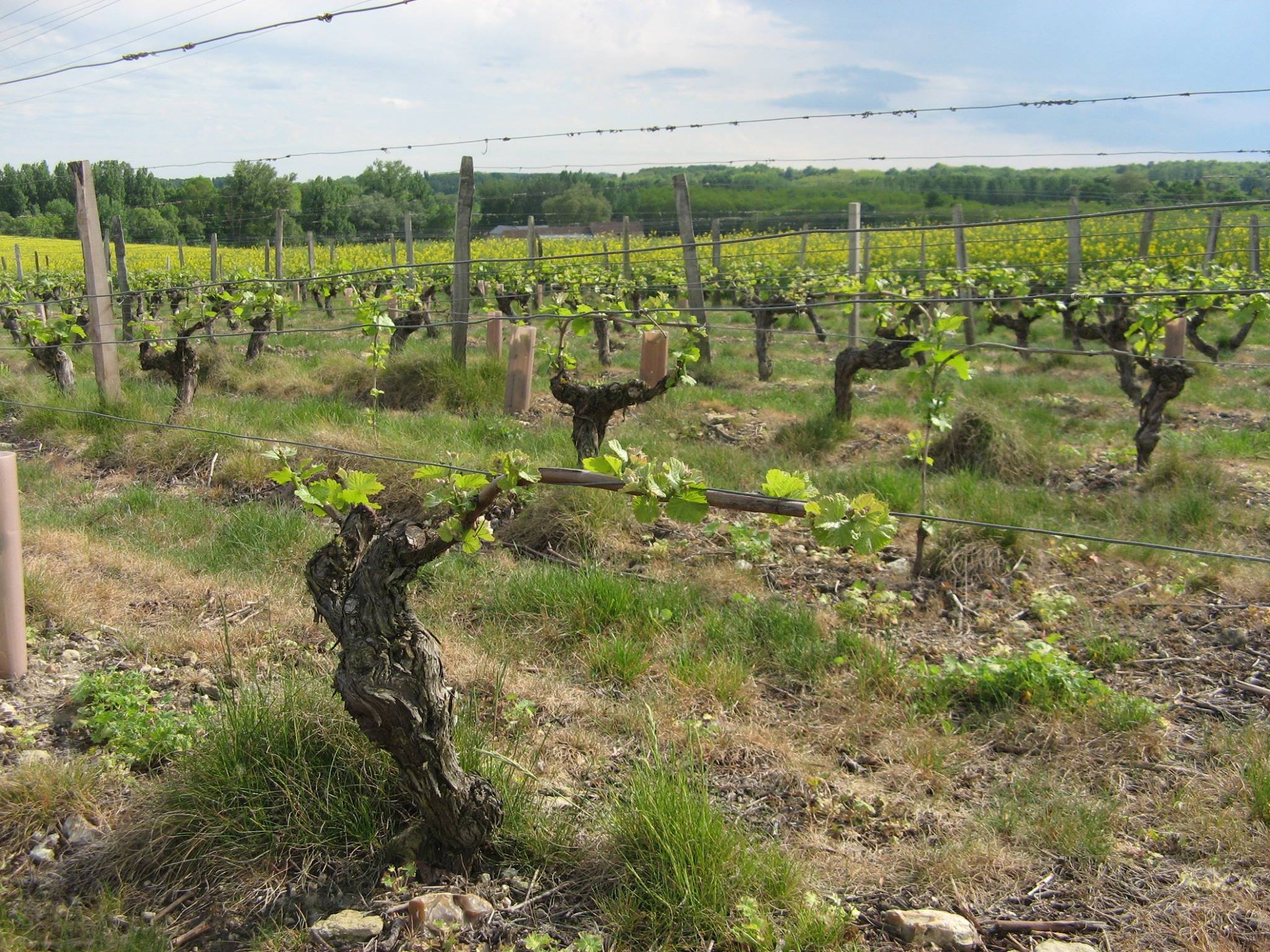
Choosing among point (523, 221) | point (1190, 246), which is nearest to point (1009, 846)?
point (1190, 246)

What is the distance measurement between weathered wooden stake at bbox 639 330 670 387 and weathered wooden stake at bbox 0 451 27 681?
4.86 m

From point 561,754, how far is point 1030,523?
3.47m

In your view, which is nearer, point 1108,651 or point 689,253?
point 1108,651

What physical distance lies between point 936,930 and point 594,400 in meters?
4.22

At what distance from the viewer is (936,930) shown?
261 centimetres

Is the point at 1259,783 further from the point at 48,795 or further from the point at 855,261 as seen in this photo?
the point at 855,261

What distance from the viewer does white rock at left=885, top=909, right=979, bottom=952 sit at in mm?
2604

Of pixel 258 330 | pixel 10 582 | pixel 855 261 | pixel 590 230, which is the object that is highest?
pixel 590 230

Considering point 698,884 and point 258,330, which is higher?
point 258,330

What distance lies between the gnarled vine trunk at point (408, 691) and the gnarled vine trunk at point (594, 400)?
3573mm

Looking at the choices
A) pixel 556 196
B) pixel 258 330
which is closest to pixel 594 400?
pixel 258 330

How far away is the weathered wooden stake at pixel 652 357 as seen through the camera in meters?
8.04

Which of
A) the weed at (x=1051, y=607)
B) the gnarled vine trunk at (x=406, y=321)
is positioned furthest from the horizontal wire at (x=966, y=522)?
the gnarled vine trunk at (x=406, y=321)

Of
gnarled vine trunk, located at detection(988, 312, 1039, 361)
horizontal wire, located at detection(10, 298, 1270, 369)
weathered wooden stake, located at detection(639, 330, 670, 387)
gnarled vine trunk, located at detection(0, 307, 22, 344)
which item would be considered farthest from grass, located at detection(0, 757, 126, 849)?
gnarled vine trunk, located at detection(0, 307, 22, 344)
